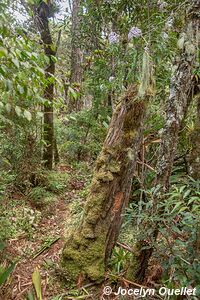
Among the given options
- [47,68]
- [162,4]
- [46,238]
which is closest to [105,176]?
[46,238]

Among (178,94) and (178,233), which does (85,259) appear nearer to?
(178,233)

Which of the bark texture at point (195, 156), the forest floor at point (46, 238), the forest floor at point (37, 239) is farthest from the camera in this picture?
the bark texture at point (195, 156)

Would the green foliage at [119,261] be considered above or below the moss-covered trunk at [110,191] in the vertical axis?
below

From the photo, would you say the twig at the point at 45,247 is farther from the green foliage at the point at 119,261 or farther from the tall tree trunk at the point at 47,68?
the tall tree trunk at the point at 47,68

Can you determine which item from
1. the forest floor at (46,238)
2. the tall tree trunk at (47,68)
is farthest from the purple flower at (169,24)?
the forest floor at (46,238)

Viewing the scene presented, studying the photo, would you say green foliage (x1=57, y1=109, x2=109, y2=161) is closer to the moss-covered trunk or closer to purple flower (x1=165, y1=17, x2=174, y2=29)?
purple flower (x1=165, y1=17, x2=174, y2=29)

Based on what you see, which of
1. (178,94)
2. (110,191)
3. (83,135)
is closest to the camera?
(178,94)

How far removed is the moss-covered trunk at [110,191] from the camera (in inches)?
103

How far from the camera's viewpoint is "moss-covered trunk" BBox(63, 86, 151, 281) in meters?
2.62

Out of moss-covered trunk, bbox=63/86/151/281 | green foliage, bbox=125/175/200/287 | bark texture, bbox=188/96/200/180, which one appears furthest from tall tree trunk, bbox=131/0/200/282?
bark texture, bbox=188/96/200/180

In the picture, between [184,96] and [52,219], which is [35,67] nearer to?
[184,96]

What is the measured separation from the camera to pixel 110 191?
269 cm

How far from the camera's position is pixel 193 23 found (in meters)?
1.99

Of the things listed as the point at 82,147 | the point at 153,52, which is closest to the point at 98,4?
the point at 153,52
